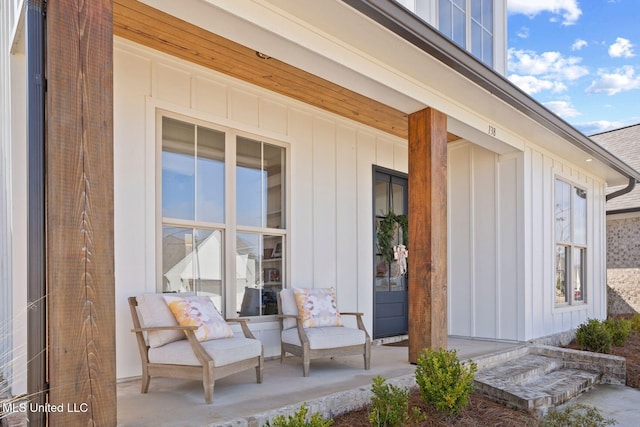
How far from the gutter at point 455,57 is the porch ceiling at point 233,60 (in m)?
1.23

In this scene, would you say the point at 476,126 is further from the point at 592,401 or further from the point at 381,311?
the point at 592,401

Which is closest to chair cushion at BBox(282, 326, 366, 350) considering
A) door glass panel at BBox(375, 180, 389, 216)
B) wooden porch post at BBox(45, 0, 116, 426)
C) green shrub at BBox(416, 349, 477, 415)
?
green shrub at BBox(416, 349, 477, 415)

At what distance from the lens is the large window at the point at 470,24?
622 centimetres

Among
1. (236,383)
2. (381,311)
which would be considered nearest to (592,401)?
(381,311)

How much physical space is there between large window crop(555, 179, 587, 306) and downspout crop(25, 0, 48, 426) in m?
6.73

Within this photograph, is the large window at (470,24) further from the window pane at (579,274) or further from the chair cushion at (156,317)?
the chair cushion at (156,317)

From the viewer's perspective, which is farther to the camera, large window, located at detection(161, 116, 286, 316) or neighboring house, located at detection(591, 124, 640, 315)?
neighboring house, located at detection(591, 124, 640, 315)

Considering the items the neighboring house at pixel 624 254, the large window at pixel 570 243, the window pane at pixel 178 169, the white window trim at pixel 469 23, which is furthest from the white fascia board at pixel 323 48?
the neighboring house at pixel 624 254

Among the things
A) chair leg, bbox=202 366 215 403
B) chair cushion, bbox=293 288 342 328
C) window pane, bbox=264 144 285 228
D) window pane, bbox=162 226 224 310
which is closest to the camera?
chair leg, bbox=202 366 215 403

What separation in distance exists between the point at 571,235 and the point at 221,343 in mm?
6197

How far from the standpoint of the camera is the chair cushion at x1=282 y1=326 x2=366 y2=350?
395 cm

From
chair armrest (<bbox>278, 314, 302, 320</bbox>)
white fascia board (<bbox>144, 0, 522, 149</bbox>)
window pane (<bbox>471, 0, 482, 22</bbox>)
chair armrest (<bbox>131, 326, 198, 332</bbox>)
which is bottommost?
chair armrest (<bbox>278, 314, 302, 320</bbox>)

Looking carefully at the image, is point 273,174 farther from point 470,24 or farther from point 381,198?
point 470,24

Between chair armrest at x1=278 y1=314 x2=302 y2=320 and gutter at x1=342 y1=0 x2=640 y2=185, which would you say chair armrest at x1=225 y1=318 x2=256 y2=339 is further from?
gutter at x1=342 y1=0 x2=640 y2=185
